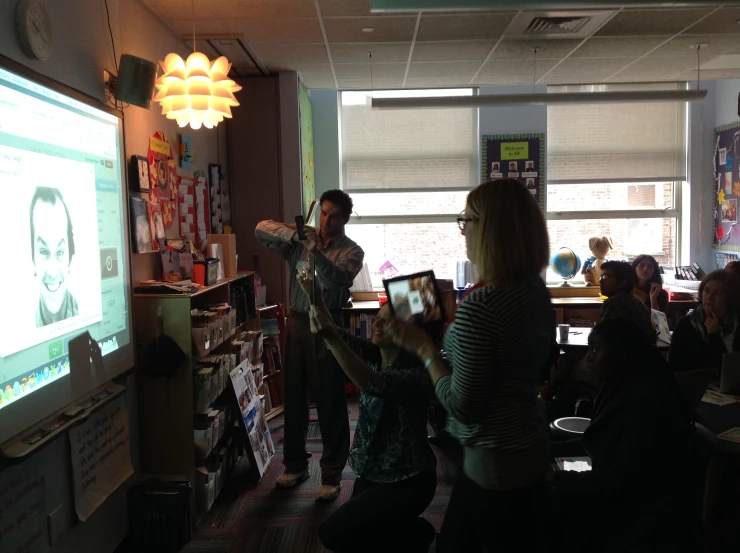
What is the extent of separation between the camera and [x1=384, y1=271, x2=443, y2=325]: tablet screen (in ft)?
5.74

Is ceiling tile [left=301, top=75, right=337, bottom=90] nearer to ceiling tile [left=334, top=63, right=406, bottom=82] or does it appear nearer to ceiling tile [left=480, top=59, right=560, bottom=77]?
ceiling tile [left=334, top=63, right=406, bottom=82]

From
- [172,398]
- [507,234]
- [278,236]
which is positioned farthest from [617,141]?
[507,234]

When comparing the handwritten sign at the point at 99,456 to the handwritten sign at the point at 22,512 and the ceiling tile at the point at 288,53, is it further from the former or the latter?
the ceiling tile at the point at 288,53

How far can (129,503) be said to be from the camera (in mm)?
2574

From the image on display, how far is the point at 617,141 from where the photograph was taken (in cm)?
577

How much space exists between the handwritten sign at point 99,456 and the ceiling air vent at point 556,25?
316 centimetres

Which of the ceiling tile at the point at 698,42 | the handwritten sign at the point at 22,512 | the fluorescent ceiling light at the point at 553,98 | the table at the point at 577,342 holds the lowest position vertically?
the handwritten sign at the point at 22,512

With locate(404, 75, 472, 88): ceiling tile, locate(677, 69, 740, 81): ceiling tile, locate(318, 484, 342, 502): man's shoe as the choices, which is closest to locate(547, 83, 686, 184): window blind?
locate(677, 69, 740, 81): ceiling tile

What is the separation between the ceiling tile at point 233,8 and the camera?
10.2 feet

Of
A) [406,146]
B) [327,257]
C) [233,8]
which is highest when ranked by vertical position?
[233,8]

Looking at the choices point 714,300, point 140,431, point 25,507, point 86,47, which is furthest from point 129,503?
point 714,300

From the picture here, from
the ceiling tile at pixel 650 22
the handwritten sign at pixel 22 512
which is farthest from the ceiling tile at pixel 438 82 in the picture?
the handwritten sign at pixel 22 512

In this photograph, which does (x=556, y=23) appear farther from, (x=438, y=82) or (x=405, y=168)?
(x=405, y=168)

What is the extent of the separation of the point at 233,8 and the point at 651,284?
11.7 feet
